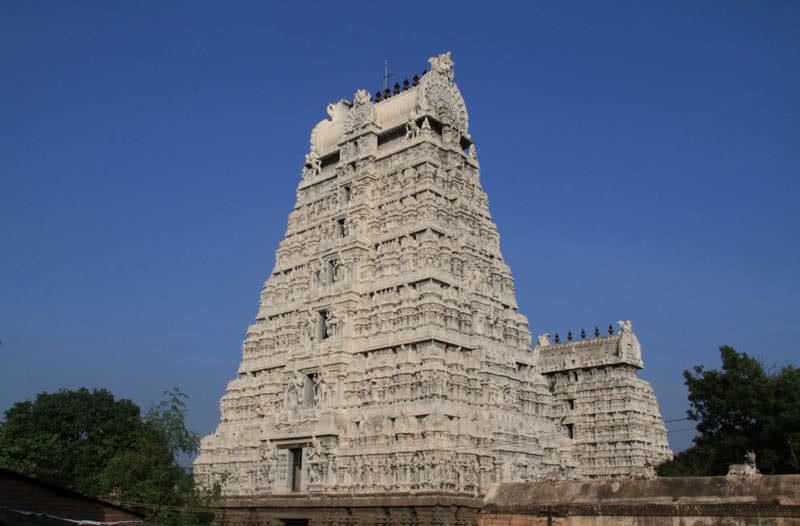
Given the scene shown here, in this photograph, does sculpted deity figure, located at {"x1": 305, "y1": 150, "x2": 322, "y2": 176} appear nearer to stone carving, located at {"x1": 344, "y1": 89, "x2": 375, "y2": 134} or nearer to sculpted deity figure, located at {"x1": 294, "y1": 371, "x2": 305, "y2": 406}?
stone carving, located at {"x1": 344, "y1": 89, "x2": 375, "y2": 134}

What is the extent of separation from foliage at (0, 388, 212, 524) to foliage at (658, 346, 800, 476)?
1220 inches

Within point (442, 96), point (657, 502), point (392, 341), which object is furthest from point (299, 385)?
point (657, 502)

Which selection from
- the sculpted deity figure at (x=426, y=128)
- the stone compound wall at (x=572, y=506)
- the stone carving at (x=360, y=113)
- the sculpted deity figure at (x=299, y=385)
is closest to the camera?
the stone compound wall at (x=572, y=506)

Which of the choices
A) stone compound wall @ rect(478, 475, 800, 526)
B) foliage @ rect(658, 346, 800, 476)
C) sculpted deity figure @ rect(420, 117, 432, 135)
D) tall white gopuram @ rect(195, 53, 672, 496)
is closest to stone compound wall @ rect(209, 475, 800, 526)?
stone compound wall @ rect(478, 475, 800, 526)

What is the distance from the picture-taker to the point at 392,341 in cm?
3962

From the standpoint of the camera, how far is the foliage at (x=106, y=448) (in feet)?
130

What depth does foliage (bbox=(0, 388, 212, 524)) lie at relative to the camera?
130ft

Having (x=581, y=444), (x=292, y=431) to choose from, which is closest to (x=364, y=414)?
(x=292, y=431)

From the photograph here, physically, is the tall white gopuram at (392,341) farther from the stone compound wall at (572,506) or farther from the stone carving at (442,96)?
the stone compound wall at (572,506)

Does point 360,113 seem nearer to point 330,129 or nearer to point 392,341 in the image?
point 330,129

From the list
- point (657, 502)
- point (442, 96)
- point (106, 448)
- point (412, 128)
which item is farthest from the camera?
point (106, 448)

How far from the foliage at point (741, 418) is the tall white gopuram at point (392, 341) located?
19.2ft

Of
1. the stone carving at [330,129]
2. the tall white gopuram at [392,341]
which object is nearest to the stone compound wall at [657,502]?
the tall white gopuram at [392,341]

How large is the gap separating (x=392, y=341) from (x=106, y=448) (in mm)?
28375
